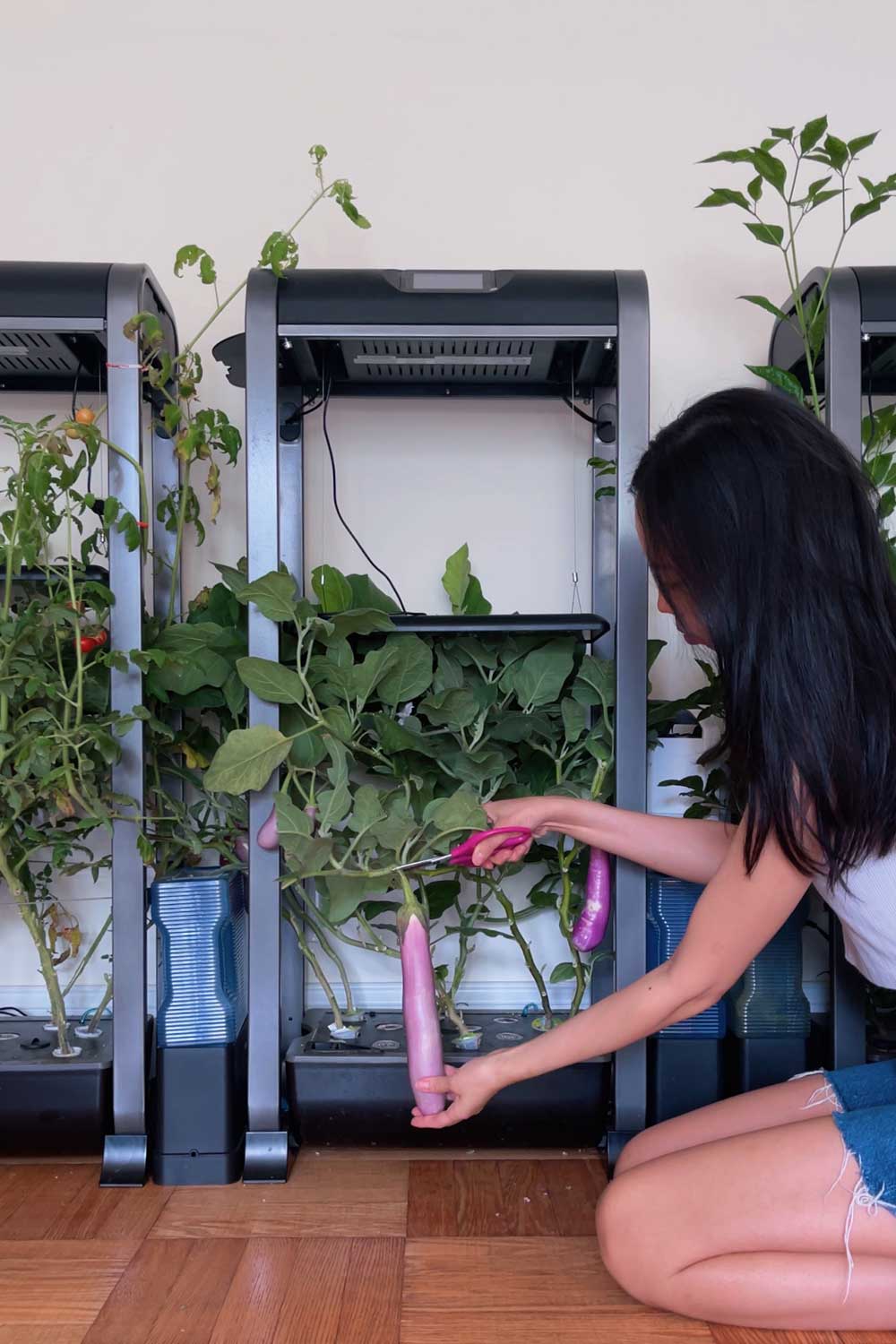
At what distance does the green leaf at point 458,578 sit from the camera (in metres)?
1.62

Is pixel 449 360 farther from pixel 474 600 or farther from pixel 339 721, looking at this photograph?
pixel 339 721

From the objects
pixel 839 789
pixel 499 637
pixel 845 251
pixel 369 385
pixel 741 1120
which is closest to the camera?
pixel 839 789

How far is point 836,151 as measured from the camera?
4.56ft

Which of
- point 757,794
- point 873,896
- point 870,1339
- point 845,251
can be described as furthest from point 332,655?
point 845,251

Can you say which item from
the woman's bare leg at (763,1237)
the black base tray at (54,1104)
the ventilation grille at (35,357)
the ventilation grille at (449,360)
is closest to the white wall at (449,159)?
the ventilation grille at (449,360)

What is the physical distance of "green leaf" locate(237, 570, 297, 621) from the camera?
1286 mm

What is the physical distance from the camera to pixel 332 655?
1343 millimetres

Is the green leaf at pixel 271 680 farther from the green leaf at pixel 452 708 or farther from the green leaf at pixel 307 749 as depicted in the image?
the green leaf at pixel 452 708

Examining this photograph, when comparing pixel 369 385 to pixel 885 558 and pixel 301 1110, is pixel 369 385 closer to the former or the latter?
pixel 885 558

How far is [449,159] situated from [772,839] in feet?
4.62

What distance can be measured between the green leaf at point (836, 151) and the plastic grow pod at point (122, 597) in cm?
95

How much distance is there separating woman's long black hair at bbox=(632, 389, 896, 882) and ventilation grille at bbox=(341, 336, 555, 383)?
1.66 ft

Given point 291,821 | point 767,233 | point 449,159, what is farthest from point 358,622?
point 449,159

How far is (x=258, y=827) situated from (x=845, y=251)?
146 centimetres
